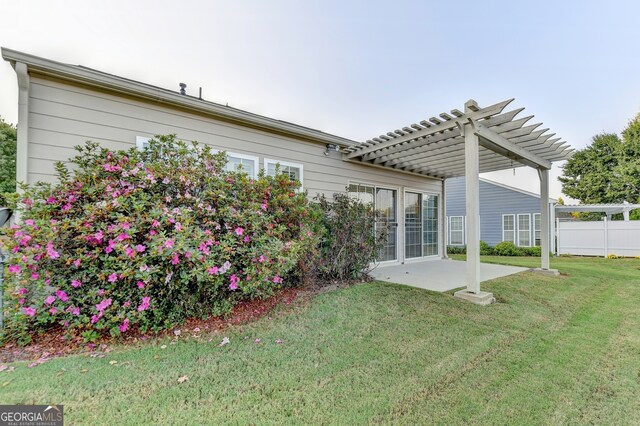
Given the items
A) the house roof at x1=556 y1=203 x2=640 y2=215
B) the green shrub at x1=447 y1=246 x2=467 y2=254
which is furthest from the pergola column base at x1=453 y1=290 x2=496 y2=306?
the house roof at x1=556 y1=203 x2=640 y2=215

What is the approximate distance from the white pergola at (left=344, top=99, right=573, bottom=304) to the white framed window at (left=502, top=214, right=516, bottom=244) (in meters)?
8.53

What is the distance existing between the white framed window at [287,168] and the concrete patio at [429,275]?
284cm

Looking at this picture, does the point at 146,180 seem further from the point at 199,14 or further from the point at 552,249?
the point at 552,249

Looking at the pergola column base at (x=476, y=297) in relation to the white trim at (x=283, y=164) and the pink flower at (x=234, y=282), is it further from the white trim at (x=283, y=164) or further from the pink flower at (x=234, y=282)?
the pink flower at (x=234, y=282)

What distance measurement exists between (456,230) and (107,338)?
1662cm

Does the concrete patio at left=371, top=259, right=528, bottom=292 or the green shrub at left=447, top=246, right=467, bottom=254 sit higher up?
the concrete patio at left=371, top=259, right=528, bottom=292

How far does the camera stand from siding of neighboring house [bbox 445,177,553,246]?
13844 mm

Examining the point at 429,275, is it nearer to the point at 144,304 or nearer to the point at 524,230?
the point at 144,304

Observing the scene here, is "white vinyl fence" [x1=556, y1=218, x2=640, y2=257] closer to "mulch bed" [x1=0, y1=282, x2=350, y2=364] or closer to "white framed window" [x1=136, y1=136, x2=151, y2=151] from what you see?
"mulch bed" [x1=0, y1=282, x2=350, y2=364]

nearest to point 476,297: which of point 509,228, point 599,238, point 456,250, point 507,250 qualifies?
point 507,250

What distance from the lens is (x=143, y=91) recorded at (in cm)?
398

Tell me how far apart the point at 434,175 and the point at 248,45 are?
267 inches

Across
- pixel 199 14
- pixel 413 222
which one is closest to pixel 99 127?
pixel 199 14

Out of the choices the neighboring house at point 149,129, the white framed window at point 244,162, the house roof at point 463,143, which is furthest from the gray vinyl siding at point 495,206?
the white framed window at point 244,162
